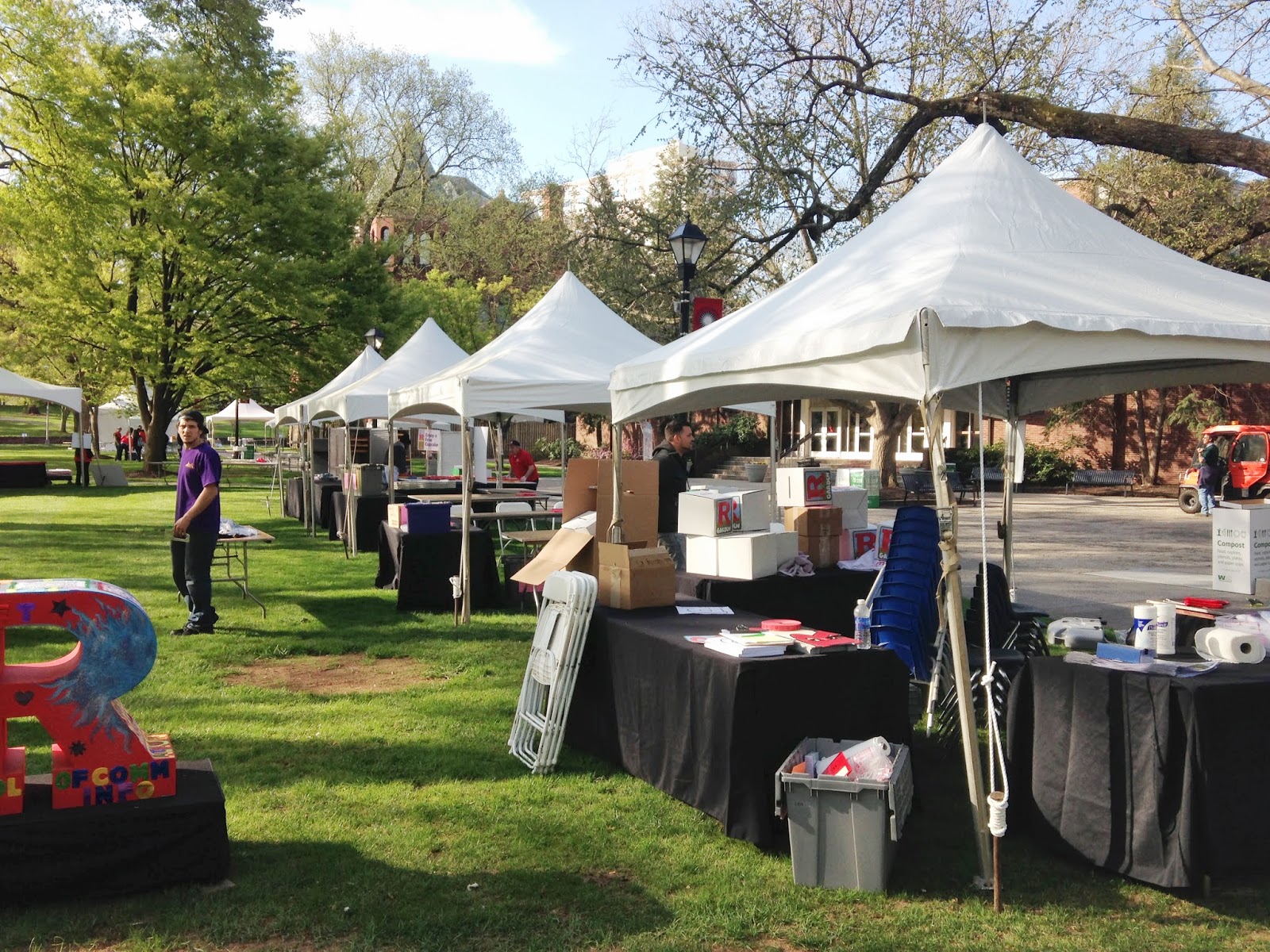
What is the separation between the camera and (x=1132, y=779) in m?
3.99

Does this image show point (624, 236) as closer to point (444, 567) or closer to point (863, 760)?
point (444, 567)

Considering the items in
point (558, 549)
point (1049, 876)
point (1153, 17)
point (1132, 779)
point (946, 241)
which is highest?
point (1153, 17)

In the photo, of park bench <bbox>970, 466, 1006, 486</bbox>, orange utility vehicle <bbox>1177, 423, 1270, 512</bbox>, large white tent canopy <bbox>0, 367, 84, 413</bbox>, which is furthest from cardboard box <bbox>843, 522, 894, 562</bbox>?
large white tent canopy <bbox>0, 367, 84, 413</bbox>

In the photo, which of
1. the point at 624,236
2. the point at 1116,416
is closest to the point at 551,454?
the point at 624,236

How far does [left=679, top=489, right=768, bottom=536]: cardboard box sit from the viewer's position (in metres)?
7.33

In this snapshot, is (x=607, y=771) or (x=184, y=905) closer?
(x=184, y=905)

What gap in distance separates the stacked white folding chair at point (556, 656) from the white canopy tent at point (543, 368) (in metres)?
4.00

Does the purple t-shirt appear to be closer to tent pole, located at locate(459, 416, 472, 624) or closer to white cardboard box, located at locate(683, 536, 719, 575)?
tent pole, located at locate(459, 416, 472, 624)

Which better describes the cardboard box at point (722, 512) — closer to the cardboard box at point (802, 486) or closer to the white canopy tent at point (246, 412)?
the cardboard box at point (802, 486)

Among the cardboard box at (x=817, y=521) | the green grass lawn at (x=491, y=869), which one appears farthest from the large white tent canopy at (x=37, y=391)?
the cardboard box at (x=817, y=521)

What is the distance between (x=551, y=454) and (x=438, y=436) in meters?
23.4

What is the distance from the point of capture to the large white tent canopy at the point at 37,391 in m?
22.4

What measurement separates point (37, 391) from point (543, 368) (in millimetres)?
18370

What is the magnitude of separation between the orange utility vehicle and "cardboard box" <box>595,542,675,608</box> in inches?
821
